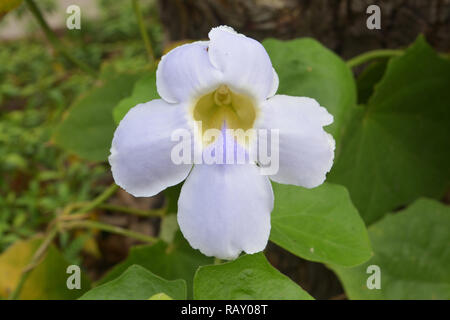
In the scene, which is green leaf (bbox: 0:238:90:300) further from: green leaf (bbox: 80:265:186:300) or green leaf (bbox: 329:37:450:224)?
green leaf (bbox: 329:37:450:224)

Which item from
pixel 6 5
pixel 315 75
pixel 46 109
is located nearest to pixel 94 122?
pixel 6 5

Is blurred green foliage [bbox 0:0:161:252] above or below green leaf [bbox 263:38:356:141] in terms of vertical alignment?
below

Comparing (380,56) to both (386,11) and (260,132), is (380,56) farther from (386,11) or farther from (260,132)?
(260,132)

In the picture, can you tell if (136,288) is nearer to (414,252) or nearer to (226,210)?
(226,210)

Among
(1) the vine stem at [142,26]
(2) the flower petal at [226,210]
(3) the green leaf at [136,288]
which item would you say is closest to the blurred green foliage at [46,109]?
(1) the vine stem at [142,26]

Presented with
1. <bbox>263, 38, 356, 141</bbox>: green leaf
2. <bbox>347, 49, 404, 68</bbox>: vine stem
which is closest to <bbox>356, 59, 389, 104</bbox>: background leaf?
<bbox>347, 49, 404, 68</bbox>: vine stem

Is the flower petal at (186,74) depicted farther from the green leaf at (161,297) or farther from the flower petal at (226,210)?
the green leaf at (161,297)
